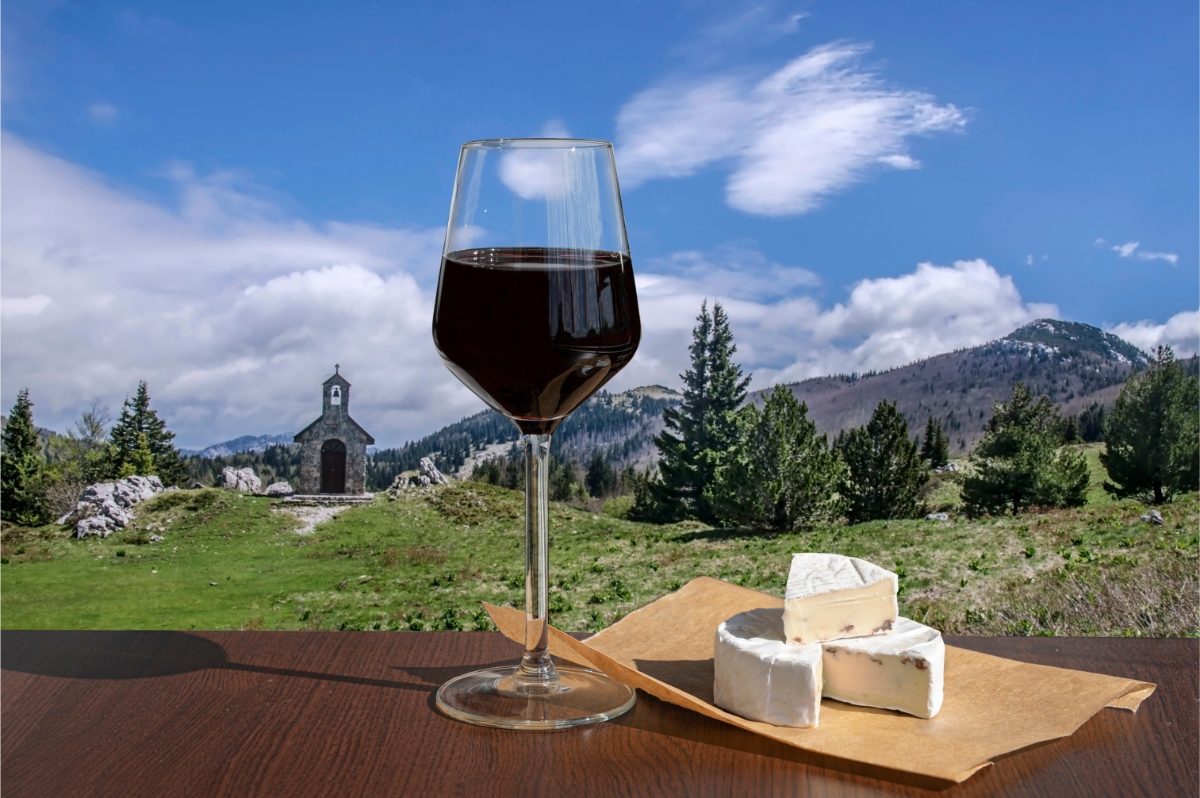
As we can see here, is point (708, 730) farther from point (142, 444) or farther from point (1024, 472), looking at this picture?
point (142, 444)

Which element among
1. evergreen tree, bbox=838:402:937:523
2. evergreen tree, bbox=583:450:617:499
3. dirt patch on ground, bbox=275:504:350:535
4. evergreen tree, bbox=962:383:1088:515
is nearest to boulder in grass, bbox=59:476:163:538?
dirt patch on ground, bbox=275:504:350:535

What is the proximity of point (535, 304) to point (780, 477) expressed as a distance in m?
3.64

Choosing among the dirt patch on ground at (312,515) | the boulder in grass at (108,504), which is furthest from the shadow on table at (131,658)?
the boulder in grass at (108,504)

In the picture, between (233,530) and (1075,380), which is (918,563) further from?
(233,530)

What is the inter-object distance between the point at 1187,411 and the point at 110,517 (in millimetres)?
4280

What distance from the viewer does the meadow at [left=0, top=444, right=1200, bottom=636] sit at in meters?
4.01

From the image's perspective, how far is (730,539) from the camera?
440 centimetres

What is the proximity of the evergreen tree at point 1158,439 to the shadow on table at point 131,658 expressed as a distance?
3787 millimetres

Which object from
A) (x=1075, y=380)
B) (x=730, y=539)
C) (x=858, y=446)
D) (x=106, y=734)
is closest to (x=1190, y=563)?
(x=1075, y=380)

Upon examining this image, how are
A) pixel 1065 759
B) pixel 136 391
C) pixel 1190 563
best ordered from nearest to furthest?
1. pixel 1065 759
2. pixel 1190 563
3. pixel 136 391

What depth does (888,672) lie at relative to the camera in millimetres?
839

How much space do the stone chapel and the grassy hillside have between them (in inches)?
5.3

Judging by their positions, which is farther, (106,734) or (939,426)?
(939,426)

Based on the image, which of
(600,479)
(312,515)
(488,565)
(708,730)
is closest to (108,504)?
(312,515)
